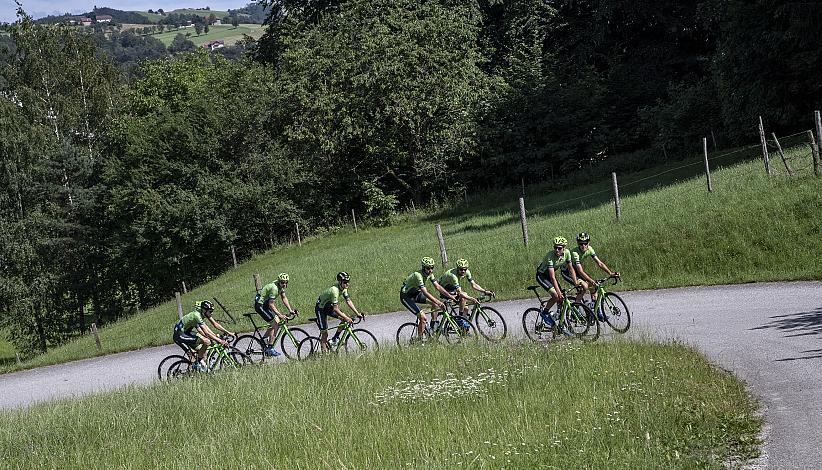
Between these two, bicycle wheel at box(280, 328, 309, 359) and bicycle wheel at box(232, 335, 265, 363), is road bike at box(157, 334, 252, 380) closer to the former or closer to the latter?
bicycle wheel at box(232, 335, 265, 363)

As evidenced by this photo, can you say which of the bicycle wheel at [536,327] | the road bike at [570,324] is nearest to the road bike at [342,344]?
the bicycle wheel at [536,327]

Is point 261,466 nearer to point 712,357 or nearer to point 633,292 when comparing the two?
point 712,357

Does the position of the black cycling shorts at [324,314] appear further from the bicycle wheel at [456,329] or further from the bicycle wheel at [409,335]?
the bicycle wheel at [456,329]

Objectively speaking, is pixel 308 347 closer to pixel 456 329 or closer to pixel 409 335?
pixel 409 335

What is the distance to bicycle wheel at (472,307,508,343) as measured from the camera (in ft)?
54.4

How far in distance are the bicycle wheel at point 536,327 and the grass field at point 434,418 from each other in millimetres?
1800

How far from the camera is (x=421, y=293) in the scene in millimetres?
17156

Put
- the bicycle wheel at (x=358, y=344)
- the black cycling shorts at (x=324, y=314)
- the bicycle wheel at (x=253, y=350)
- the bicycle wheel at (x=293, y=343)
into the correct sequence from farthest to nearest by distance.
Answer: the bicycle wheel at (x=293, y=343) → the bicycle wheel at (x=253, y=350) → the black cycling shorts at (x=324, y=314) → the bicycle wheel at (x=358, y=344)

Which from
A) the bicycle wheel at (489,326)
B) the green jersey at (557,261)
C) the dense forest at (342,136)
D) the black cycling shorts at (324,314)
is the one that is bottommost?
the bicycle wheel at (489,326)

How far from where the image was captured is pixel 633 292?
21016 millimetres

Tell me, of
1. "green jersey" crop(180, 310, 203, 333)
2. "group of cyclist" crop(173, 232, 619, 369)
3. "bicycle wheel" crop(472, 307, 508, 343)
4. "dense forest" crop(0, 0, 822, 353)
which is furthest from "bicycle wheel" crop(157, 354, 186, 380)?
"dense forest" crop(0, 0, 822, 353)

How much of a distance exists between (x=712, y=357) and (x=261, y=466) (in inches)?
288

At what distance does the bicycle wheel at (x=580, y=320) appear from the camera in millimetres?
15586

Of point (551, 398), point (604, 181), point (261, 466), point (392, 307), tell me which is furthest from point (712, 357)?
point (604, 181)
